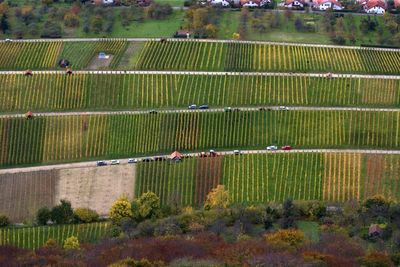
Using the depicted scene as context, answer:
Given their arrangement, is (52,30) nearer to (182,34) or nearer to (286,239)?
(182,34)

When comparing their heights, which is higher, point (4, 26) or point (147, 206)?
point (4, 26)

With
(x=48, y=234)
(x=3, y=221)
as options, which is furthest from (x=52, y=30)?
(x=48, y=234)

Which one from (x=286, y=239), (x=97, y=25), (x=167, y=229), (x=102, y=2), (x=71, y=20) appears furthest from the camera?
(x=102, y=2)

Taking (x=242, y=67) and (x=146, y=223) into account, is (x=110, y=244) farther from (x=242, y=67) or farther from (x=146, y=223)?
(x=242, y=67)

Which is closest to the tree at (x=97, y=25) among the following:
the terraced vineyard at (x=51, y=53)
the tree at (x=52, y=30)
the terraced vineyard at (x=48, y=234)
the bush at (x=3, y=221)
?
the terraced vineyard at (x=51, y=53)

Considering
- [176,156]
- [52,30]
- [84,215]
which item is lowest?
[84,215]

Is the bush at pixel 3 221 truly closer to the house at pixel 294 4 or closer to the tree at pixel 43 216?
the tree at pixel 43 216

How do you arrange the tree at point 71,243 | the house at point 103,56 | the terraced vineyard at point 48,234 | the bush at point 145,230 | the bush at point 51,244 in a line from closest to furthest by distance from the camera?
the bush at point 51,244, the tree at point 71,243, the bush at point 145,230, the terraced vineyard at point 48,234, the house at point 103,56
